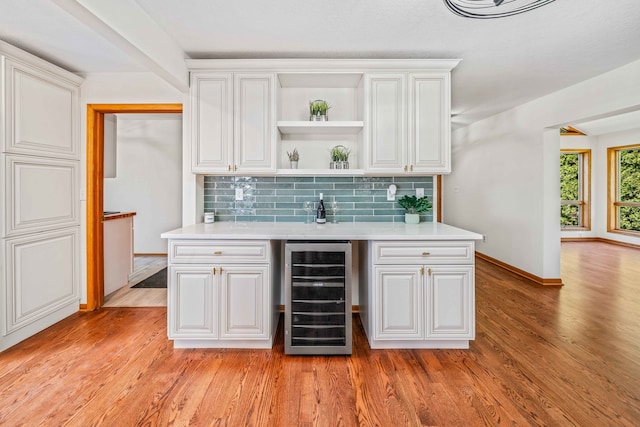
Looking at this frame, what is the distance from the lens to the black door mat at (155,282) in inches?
161

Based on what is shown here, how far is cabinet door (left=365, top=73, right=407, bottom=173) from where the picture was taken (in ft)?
9.02

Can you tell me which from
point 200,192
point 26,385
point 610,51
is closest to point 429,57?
point 610,51

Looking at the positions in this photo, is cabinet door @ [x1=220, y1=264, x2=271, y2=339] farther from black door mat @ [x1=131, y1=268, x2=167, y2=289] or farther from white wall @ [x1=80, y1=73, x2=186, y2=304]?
black door mat @ [x1=131, y1=268, x2=167, y2=289]

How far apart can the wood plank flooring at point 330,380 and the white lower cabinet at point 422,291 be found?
0.18 metres

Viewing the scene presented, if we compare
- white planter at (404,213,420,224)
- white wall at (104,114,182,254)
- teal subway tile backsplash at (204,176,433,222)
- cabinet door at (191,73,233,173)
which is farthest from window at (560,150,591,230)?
white wall at (104,114,182,254)

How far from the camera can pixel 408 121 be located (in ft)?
9.03

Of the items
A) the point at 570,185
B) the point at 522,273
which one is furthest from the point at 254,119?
the point at 570,185

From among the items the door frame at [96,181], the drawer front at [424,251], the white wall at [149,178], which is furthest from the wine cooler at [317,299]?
the white wall at [149,178]

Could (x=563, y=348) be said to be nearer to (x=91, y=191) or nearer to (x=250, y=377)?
(x=250, y=377)

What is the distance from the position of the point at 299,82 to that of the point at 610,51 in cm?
270

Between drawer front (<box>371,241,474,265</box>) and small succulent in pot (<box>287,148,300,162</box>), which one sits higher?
small succulent in pot (<box>287,148,300,162</box>)

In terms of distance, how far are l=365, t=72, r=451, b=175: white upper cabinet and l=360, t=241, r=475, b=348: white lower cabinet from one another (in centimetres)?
79

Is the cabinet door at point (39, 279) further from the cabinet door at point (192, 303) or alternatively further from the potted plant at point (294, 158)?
the potted plant at point (294, 158)

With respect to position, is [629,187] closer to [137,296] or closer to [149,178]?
[137,296]
